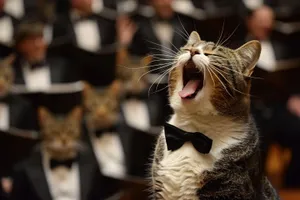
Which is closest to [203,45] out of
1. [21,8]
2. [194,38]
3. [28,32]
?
[194,38]

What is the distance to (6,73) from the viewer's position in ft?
6.29

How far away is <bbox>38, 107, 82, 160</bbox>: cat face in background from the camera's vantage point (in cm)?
149

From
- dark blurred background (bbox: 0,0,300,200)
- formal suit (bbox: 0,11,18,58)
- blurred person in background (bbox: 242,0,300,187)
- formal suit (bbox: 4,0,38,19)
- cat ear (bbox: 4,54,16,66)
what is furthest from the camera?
formal suit (bbox: 4,0,38,19)

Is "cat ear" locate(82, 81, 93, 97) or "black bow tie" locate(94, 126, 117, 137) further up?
"cat ear" locate(82, 81, 93, 97)

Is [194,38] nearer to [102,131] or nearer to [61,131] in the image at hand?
[61,131]

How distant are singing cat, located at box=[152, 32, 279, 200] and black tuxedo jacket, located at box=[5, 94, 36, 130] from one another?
109 centimetres

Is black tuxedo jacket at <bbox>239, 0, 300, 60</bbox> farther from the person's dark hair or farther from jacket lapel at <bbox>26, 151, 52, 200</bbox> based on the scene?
the person's dark hair

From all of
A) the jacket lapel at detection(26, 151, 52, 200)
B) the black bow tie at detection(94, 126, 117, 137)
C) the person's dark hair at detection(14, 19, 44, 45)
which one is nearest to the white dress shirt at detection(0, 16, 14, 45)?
the person's dark hair at detection(14, 19, 44, 45)

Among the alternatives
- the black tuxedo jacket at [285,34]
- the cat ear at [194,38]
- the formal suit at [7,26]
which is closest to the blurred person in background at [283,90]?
the black tuxedo jacket at [285,34]

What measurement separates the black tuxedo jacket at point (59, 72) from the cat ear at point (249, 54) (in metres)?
1.24

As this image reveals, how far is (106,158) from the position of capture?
1718mm

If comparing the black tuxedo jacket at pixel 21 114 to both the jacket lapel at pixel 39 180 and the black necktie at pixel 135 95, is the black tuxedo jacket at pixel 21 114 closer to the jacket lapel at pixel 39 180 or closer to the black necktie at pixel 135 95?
the jacket lapel at pixel 39 180

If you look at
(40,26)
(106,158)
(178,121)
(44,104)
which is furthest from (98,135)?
(178,121)

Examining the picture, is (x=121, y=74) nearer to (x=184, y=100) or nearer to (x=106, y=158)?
(x=106, y=158)
